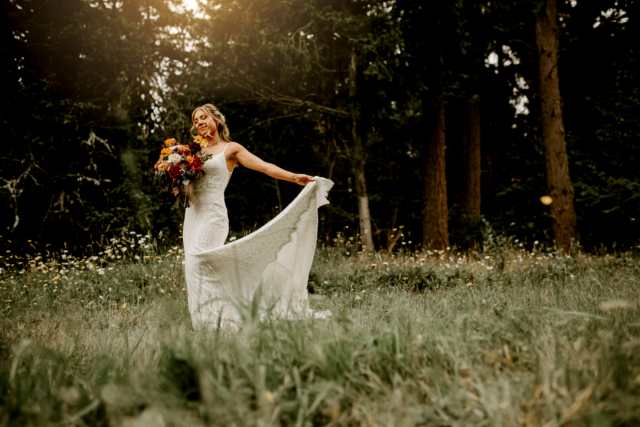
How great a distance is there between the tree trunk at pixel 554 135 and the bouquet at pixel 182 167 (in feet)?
25.8

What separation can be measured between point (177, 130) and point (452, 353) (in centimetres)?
863

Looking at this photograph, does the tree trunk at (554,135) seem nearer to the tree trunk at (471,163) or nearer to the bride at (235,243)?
the tree trunk at (471,163)

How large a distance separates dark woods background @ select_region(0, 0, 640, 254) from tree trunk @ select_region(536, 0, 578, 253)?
→ 0.91ft

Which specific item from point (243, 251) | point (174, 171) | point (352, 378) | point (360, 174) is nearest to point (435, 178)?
point (360, 174)

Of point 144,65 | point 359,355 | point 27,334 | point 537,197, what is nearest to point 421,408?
point 359,355

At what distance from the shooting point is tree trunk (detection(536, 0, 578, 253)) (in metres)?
8.11

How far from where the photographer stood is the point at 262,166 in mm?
3832

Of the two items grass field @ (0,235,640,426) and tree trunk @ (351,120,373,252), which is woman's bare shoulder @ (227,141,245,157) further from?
tree trunk @ (351,120,373,252)

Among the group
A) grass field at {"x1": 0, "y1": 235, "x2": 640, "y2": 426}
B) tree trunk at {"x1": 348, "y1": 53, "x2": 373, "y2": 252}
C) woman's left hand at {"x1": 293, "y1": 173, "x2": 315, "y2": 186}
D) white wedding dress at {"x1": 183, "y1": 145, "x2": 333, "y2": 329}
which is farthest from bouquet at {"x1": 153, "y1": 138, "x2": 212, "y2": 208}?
tree trunk at {"x1": 348, "y1": 53, "x2": 373, "y2": 252}

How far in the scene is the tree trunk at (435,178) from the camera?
8.34 metres

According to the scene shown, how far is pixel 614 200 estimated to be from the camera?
9.67 m

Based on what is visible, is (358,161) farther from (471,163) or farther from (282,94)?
(471,163)

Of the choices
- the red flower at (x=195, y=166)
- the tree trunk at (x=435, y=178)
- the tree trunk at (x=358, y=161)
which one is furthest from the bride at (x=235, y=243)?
the tree trunk at (x=435, y=178)

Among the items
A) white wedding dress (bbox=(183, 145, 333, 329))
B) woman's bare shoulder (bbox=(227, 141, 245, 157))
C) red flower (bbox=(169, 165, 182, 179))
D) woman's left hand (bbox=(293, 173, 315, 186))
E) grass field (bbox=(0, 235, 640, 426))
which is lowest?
grass field (bbox=(0, 235, 640, 426))
